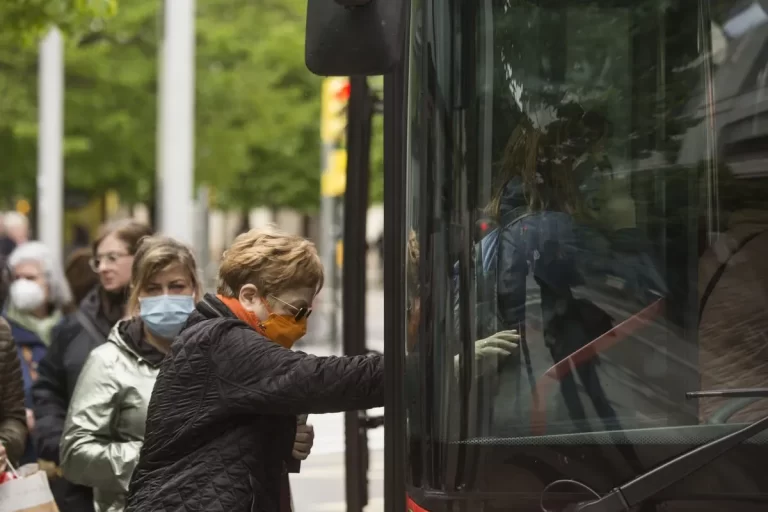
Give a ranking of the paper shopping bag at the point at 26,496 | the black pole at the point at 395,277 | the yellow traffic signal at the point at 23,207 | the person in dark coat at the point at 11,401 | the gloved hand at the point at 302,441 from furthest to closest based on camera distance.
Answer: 1. the yellow traffic signal at the point at 23,207
2. the person in dark coat at the point at 11,401
3. the paper shopping bag at the point at 26,496
4. the gloved hand at the point at 302,441
5. the black pole at the point at 395,277

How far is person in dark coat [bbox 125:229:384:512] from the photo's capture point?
12.7ft

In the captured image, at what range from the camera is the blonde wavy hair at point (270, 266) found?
409 cm

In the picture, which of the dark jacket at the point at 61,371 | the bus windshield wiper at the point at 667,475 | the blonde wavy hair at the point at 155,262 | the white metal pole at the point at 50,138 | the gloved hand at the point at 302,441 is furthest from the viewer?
the white metal pole at the point at 50,138

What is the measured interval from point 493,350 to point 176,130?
43.7 ft

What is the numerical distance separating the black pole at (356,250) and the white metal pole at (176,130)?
31.6ft

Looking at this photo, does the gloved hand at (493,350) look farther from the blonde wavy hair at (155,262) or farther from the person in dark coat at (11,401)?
the person in dark coat at (11,401)

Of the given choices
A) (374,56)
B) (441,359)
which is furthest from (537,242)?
(374,56)

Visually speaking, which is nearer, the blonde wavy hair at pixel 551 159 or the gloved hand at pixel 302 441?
the blonde wavy hair at pixel 551 159

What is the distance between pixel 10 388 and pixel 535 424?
2.50 m

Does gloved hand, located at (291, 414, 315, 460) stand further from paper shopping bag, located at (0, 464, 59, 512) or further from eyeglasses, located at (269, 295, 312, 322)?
paper shopping bag, located at (0, 464, 59, 512)

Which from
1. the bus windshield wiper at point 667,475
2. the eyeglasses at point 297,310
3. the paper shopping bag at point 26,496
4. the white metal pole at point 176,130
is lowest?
the paper shopping bag at point 26,496

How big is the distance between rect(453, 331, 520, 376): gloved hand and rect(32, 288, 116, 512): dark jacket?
109 inches

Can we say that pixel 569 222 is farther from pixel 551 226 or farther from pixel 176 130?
pixel 176 130

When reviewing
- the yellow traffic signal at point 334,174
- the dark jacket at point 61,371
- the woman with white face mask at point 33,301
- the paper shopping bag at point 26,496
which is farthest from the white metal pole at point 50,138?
the paper shopping bag at point 26,496
